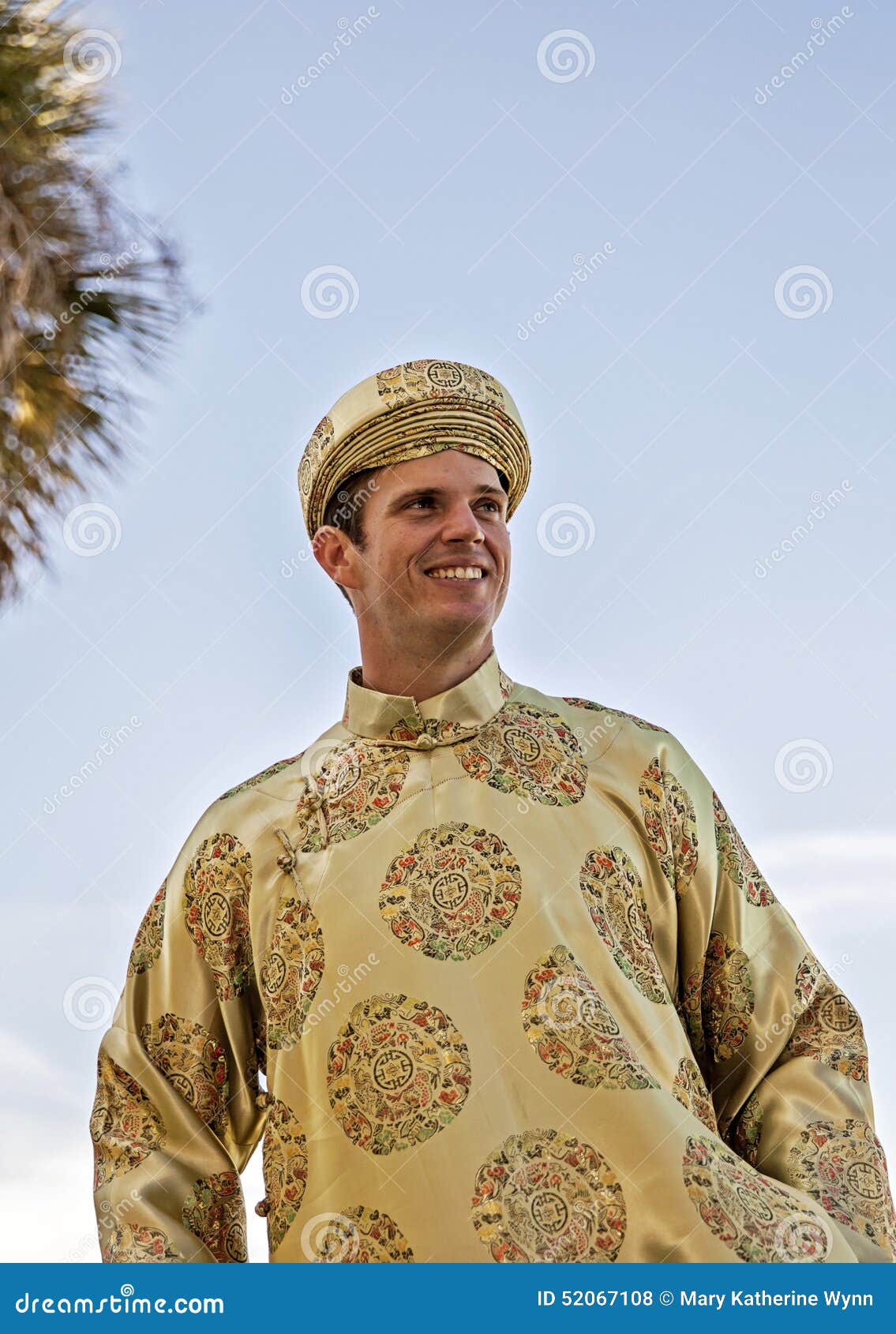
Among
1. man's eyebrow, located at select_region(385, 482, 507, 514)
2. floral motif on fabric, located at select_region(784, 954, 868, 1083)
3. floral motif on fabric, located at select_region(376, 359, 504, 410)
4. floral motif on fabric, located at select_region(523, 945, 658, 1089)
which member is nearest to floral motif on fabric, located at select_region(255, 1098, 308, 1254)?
floral motif on fabric, located at select_region(523, 945, 658, 1089)

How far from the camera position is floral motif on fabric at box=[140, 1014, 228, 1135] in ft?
10.5

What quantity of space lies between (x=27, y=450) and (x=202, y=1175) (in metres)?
1.49

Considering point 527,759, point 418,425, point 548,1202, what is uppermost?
point 418,425

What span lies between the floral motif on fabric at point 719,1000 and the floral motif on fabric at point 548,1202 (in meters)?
0.46

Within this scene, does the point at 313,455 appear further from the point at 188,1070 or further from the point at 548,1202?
the point at 548,1202

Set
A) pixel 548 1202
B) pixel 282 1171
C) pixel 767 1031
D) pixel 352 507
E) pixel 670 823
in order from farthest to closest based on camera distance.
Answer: pixel 352 507 → pixel 670 823 → pixel 767 1031 → pixel 282 1171 → pixel 548 1202

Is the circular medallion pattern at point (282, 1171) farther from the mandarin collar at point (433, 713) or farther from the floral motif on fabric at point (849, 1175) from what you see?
the floral motif on fabric at point (849, 1175)

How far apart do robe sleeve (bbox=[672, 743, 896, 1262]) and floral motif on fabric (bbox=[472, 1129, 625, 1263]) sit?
15.1 inches

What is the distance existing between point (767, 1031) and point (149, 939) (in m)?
1.20

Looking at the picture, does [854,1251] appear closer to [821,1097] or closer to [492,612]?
[821,1097]

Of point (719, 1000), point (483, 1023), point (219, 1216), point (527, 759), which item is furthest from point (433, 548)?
point (219, 1216)

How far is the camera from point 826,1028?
3145 millimetres

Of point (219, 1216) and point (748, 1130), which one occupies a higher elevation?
point (748, 1130)

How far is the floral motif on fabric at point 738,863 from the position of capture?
10.8 feet
